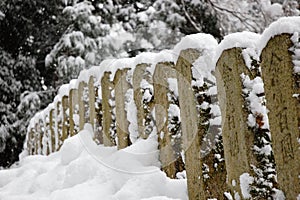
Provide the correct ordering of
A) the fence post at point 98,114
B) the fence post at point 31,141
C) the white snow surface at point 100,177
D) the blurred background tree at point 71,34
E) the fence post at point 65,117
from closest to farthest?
1. the white snow surface at point 100,177
2. the fence post at point 98,114
3. the fence post at point 65,117
4. the fence post at point 31,141
5. the blurred background tree at point 71,34

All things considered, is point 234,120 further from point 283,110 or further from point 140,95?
point 140,95

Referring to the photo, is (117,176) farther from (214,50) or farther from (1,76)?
(1,76)

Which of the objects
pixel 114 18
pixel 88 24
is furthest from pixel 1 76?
pixel 114 18

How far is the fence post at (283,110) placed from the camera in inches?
33.7

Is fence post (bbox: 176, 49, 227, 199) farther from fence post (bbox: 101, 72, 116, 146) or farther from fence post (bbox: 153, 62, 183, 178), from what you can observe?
fence post (bbox: 101, 72, 116, 146)

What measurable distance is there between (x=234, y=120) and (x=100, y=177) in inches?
30.9

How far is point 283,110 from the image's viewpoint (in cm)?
88

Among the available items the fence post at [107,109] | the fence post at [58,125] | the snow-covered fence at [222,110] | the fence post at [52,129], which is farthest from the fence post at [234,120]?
the fence post at [52,129]

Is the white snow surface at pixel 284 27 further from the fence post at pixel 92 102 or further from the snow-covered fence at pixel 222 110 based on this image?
the fence post at pixel 92 102

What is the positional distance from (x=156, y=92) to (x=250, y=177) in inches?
23.8

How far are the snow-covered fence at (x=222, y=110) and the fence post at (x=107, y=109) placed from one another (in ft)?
0.40

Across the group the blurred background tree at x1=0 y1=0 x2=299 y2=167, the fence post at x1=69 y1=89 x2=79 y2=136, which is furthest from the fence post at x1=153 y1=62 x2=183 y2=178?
the blurred background tree at x1=0 y1=0 x2=299 y2=167

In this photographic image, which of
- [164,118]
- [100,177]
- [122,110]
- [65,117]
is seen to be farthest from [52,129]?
[164,118]

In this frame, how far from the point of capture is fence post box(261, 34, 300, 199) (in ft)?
2.81
